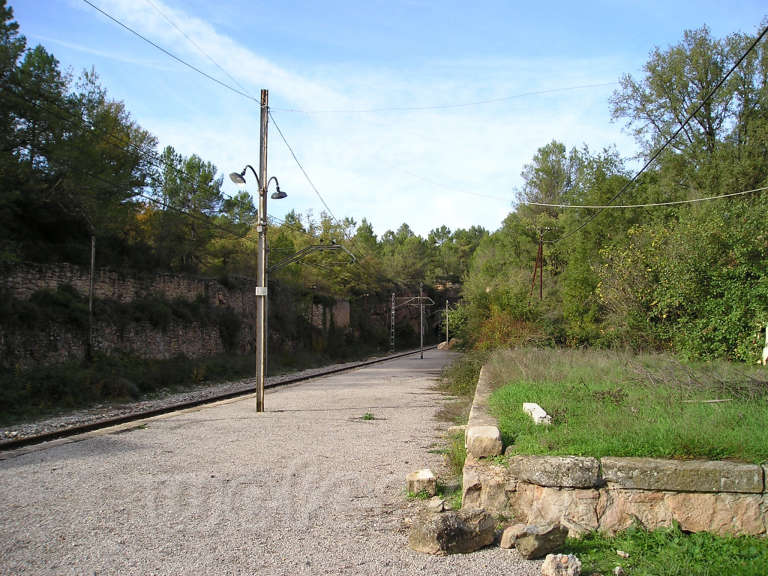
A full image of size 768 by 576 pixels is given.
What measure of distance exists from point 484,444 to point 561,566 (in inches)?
75.1

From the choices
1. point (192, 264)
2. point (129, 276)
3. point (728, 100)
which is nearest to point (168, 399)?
point (129, 276)

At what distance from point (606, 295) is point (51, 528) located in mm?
20373

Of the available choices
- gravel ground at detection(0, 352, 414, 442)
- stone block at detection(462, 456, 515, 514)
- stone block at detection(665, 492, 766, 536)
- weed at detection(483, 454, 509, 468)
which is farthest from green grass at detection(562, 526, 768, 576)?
gravel ground at detection(0, 352, 414, 442)

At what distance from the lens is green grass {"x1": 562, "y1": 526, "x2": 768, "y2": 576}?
3.80 metres

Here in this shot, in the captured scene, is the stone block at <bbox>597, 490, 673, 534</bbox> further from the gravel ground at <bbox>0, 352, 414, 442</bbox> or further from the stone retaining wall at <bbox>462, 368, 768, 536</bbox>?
the gravel ground at <bbox>0, 352, 414, 442</bbox>

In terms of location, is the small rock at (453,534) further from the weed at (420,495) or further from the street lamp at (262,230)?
the street lamp at (262,230)

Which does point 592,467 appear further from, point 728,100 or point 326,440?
point 728,100

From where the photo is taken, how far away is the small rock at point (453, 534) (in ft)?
14.3

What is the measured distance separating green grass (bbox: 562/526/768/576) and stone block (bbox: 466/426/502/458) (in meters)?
1.26

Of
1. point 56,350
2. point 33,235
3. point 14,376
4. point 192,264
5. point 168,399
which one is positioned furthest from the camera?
point 192,264

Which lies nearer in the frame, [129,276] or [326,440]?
[326,440]

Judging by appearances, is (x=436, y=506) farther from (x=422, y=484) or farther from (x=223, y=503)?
(x=223, y=503)

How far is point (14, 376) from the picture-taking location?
15367 millimetres

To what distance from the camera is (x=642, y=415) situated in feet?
19.7
